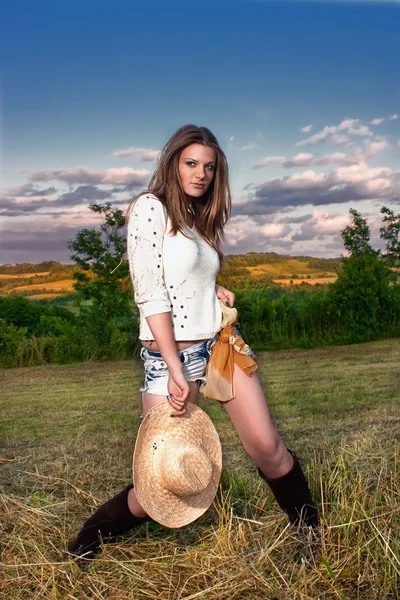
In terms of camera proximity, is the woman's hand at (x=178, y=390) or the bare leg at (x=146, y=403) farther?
the bare leg at (x=146, y=403)

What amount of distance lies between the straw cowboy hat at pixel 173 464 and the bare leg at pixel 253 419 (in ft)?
0.49

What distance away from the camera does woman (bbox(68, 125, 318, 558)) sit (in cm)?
250

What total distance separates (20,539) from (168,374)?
113 centimetres

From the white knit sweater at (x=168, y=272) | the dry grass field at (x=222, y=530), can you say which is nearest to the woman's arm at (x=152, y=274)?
the white knit sweater at (x=168, y=272)

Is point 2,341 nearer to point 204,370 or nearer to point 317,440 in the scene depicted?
point 317,440

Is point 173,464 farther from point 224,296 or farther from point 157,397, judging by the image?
point 224,296

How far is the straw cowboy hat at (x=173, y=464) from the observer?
2611 mm

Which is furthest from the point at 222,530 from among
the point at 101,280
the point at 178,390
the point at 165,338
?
the point at 101,280

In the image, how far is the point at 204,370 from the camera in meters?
2.66

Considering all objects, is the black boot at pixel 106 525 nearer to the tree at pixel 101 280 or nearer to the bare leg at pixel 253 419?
the bare leg at pixel 253 419

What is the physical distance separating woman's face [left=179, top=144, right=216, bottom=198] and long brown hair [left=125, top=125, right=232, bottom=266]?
2 cm

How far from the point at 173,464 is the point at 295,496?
→ 53 cm

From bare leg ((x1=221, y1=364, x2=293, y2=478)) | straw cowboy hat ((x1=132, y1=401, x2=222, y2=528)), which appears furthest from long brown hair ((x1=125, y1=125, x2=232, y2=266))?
straw cowboy hat ((x1=132, y1=401, x2=222, y2=528))

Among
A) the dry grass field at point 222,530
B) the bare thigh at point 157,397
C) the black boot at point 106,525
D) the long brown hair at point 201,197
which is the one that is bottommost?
the dry grass field at point 222,530
